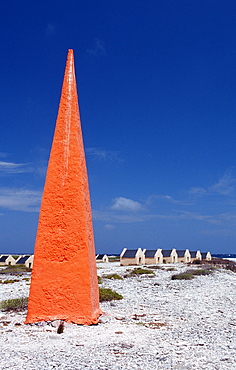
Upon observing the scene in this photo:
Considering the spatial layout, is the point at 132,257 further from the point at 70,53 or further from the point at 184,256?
the point at 70,53

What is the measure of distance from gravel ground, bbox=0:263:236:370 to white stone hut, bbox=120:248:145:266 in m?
30.4

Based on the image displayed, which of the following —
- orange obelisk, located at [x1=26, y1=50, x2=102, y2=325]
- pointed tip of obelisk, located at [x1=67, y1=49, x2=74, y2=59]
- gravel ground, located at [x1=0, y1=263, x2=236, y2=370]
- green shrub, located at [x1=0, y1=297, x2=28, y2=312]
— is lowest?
gravel ground, located at [x1=0, y1=263, x2=236, y2=370]

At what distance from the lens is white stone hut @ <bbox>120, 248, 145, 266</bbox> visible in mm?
43156

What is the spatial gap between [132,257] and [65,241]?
34.8 meters

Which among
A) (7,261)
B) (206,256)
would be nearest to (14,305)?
(7,261)

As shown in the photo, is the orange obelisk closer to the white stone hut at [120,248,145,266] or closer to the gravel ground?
the gravel ground

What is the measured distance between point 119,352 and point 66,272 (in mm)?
2864

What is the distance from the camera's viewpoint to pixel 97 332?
8422 millimetres

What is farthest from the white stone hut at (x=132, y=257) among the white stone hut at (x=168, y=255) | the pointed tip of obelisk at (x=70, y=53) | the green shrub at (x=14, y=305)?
the pointed tip of obelisk at (x=70, y=53)

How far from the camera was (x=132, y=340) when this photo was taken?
7.86 m

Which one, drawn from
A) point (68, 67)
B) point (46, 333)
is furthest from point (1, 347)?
point (68, 67)

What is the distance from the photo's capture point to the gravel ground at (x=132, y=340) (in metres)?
6.31

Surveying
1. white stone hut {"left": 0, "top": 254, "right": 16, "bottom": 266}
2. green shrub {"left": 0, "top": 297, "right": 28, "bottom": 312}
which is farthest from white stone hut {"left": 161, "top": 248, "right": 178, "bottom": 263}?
green shrub {"left": 0, "top": 297, "right": 28, "bottom": 312}

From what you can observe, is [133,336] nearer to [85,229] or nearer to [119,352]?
[119,352]
